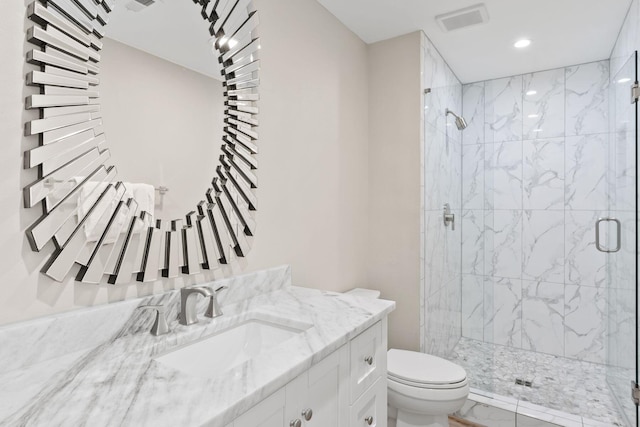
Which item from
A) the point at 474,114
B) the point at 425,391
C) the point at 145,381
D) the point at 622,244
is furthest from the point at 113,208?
the point at 474,114

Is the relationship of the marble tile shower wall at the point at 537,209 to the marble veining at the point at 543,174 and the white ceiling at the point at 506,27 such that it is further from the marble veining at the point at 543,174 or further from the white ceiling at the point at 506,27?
the white ceiling at the point at 506,27

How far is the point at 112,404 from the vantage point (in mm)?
739

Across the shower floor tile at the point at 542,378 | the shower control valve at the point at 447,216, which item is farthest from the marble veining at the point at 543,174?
the shower floor tile at the point at 542,378

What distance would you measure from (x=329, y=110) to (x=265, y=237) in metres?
0.91

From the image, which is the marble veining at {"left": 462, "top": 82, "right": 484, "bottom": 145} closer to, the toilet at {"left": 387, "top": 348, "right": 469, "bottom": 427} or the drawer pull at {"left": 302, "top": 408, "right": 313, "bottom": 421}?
the toilet at {"left": 387, "top": 348, "right": 469, "bottom": 427}

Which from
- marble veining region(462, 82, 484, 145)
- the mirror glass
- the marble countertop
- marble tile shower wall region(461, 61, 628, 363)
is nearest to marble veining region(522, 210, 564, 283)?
marble tile shower wall region(461, 61, 628, 363)

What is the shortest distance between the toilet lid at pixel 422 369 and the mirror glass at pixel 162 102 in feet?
4.54

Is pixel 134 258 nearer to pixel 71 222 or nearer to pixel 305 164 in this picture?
pixel 71 222

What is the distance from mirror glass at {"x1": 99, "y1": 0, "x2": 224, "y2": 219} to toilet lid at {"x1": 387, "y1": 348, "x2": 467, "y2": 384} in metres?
1.38

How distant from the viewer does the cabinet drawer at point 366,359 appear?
4.21ft

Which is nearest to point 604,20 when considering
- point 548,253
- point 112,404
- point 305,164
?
point 548,253

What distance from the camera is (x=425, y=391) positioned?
188 centimetres

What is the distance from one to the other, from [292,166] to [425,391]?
1300mm

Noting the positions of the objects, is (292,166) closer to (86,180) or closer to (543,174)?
(86,180)
